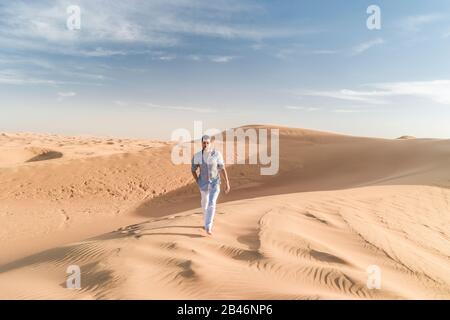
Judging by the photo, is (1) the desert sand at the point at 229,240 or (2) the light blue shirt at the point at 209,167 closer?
(1) the desert sand at the point at 229,240

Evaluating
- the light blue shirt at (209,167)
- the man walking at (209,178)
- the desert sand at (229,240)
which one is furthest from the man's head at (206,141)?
the desert sand at (229,240)

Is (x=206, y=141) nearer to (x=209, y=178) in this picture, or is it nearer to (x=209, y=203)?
(x=209, y=178)

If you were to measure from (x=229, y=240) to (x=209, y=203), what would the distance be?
80cm

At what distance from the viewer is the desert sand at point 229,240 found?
429 cm

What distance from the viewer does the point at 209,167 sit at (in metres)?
6.29

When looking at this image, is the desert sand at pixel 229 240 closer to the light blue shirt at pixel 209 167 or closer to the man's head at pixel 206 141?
the light blue shirt at pixel 209 167

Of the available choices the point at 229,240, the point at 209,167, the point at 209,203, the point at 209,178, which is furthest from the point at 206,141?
the point at 229,240

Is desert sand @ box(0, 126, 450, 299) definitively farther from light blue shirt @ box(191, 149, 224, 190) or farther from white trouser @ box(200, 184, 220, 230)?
light blue shirt @ box(191, 149, 224, 190)

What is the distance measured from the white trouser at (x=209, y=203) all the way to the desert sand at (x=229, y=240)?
322 mm

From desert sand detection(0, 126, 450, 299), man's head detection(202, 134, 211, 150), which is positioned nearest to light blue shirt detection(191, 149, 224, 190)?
man's head detection(202, 134, 211, 150)

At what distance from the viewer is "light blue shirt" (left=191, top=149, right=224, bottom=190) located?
6.30 meters

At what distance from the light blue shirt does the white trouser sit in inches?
2.9

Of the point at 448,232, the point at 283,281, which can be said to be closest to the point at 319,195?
the point at 448,232
